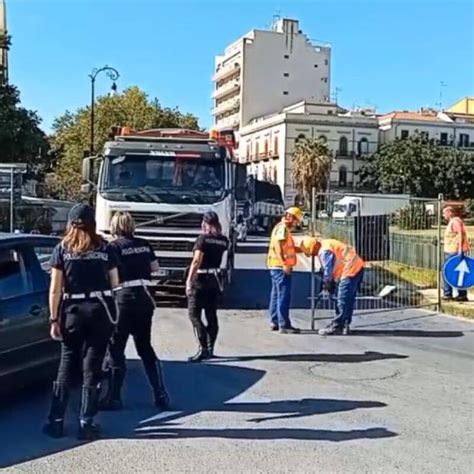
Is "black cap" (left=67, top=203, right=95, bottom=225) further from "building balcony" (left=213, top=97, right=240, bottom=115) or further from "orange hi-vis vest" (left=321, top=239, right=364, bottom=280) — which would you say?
"building balcony" (left=213, top=97, right=240, bottom=115)

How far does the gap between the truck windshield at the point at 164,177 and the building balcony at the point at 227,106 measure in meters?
90.8

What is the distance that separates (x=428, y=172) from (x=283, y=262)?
70952 millimetres

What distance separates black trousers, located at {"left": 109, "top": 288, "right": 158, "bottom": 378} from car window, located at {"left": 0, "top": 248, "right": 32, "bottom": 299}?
0.86 metres

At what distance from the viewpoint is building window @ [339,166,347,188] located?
8850cm

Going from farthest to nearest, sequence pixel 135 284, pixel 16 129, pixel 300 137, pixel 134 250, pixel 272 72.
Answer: pixel 272 72 → pixel 300 137 → pixel 16 129 → pixel 134 250 → pixel 135 284

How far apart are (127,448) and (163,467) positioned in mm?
539

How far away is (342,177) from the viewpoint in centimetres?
8888

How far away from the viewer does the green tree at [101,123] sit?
56.3 m

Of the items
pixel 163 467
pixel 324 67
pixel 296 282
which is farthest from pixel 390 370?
pixel 324 67

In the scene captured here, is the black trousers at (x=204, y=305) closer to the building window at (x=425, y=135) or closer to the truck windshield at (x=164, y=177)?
the truck windshield at (x=164, y=177)

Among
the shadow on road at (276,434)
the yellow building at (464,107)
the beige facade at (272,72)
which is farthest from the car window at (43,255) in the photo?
the yellow building at (464,107)

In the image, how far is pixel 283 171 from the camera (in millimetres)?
86625

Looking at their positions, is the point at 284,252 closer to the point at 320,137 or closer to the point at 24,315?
the point at 24,315

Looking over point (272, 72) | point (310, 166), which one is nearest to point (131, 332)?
point (310, 166)
